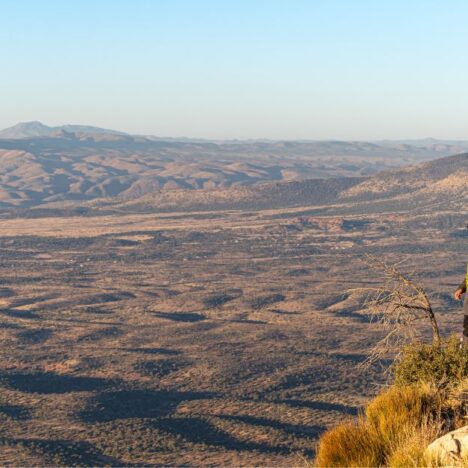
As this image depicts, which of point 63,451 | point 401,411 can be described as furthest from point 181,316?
point 401,411

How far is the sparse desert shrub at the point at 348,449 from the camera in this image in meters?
11.4

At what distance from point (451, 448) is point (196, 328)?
61249 millimetres

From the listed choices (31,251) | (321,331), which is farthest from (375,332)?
(31,251)

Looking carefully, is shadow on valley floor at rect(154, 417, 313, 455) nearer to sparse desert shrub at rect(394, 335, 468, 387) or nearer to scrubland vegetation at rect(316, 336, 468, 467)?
sparse desert shrub at rect(394, 335, 468, 387)

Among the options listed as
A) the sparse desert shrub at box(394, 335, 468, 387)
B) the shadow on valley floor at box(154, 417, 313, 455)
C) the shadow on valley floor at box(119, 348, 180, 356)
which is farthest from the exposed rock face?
the shadow on valley floor at box(119, 348, 180, 356)

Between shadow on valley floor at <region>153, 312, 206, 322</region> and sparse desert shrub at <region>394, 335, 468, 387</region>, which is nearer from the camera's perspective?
sparse desert shrub at <region>394, 335, 468, 387</region>

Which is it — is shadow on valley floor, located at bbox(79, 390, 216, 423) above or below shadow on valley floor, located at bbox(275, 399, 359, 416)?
below

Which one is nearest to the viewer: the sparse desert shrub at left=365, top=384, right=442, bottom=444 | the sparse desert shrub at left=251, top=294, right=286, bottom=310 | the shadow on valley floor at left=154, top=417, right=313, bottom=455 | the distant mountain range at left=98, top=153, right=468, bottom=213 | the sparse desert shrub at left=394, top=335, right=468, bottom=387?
the sparse desert shrub at left=365, top=384, right=442, bottom=444

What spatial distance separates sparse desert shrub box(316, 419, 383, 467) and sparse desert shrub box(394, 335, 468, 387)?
2491 millimetres

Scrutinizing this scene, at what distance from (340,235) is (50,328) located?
261 ft

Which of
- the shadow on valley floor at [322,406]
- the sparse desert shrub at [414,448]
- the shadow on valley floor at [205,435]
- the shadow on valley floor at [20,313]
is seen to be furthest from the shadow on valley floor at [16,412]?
the sparse desert shrub at [414,448]

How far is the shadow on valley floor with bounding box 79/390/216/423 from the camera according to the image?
4547 cm

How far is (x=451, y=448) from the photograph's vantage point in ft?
34.3

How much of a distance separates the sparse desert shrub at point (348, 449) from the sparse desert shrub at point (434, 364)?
2.49 m
